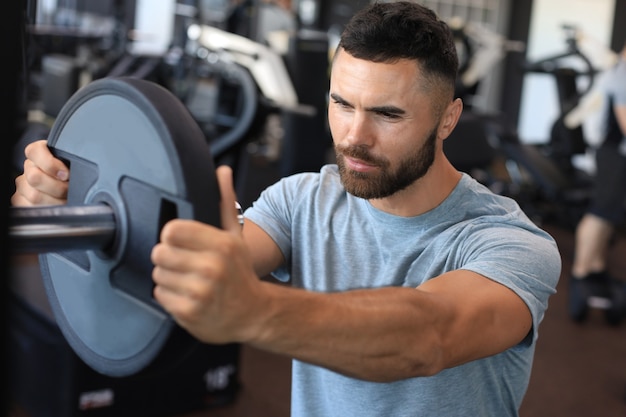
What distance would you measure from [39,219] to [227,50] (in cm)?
394

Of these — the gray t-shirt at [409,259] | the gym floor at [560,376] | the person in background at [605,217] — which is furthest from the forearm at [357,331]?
the person in background at [605,217]

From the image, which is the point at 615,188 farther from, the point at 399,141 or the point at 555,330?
the point at 399,141

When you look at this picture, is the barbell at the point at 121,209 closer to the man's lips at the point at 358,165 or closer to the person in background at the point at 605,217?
the man's lips at the point at 358,165

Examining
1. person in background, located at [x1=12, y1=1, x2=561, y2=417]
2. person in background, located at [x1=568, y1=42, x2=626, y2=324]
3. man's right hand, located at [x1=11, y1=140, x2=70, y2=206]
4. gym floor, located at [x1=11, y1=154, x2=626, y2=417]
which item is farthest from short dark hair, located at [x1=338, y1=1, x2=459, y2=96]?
person in background, located at [x1=568, y1=42, x2=626, y2=324]

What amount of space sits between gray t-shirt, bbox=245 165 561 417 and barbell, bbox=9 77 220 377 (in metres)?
0.52

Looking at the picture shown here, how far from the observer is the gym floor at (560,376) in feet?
10.5

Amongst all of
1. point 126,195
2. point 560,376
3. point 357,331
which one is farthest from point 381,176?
point 560,376

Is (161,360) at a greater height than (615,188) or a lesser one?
greater

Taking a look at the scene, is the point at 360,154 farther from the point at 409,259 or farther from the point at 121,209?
the point at 121,209

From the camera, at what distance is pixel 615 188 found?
4.39 metres

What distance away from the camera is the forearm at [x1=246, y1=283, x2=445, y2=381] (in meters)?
0.77

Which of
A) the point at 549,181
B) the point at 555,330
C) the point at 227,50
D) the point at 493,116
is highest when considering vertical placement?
the point at 227,50

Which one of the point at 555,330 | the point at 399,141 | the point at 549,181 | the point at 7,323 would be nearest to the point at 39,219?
the point at 7,323

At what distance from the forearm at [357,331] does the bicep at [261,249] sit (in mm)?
452
